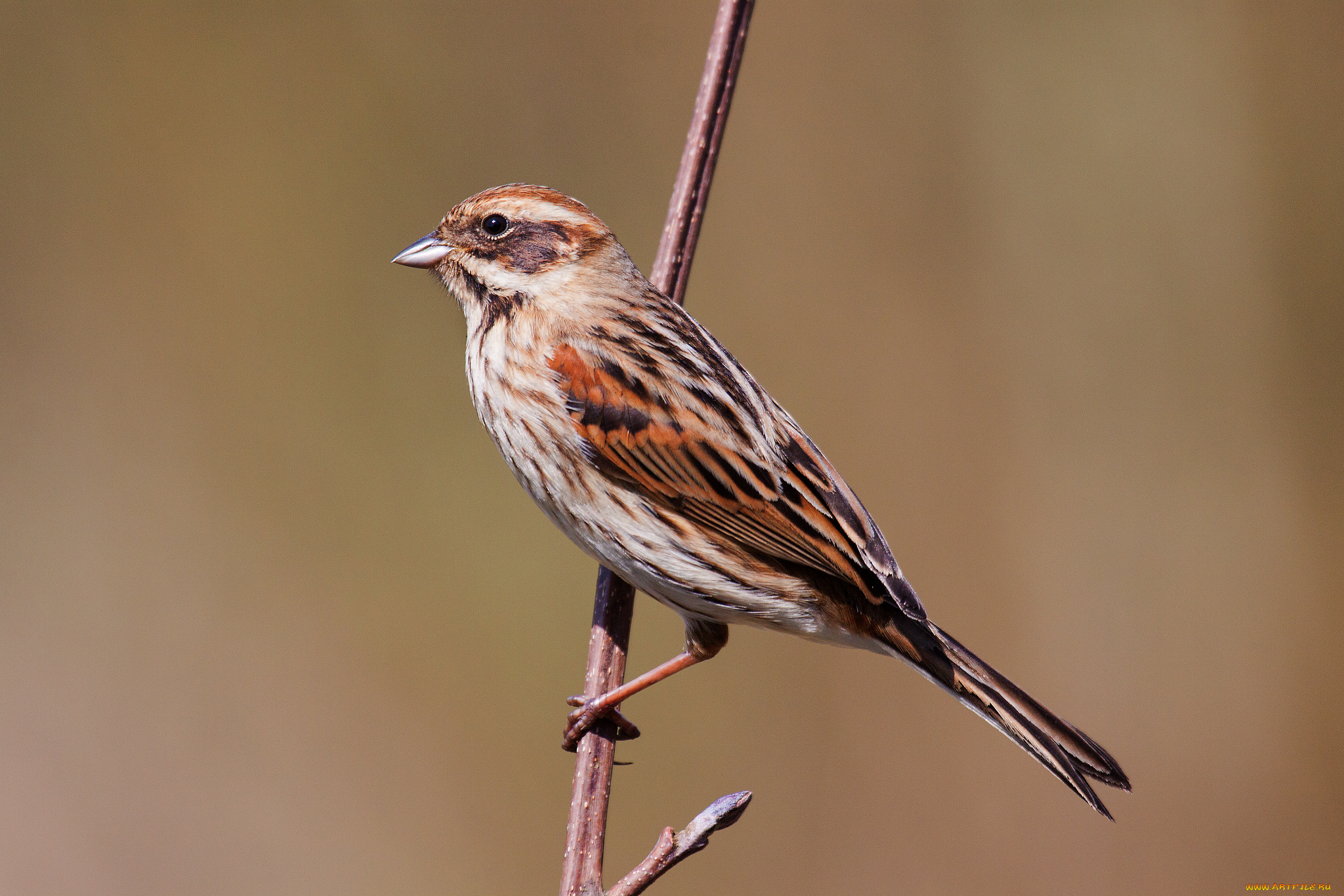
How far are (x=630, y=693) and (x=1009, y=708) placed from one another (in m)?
1.02

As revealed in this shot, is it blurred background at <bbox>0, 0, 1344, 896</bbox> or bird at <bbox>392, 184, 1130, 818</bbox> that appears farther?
blurred background at <bbox>0, 0, 1344, 896</bbox>

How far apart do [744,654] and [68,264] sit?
3920 millimetres

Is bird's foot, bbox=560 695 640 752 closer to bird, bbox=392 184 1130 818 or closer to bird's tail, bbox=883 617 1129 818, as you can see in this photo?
bird, bbox=392 184 1130 818

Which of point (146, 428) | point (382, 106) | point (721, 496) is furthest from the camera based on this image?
point (382, 106)

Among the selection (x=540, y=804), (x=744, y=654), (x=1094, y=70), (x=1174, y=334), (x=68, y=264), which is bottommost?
(x=540, y=804)

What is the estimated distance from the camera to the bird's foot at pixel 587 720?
2.97m

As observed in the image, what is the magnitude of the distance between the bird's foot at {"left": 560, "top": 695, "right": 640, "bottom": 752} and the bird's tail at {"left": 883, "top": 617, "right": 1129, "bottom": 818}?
767 millimetres

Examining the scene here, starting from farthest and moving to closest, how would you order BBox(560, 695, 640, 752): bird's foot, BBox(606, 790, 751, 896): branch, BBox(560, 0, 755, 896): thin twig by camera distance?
BBox(560, 695, 640, 752): bird's foot, BBox(560, 0, 755, 896): thin twig, BBox(606, 790, 751, 896): branch

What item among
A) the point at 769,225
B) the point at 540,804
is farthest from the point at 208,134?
the point at 540,804

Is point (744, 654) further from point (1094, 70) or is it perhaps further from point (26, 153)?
point (26, 153)

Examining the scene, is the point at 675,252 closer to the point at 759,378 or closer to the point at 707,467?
the point at 707,467

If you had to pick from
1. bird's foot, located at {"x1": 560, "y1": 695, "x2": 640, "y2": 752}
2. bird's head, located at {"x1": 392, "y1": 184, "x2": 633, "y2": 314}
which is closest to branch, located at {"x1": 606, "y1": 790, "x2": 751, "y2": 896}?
bird's foot, located at {"x1": 560, "y1": 695, "x2": 640, "y2": 752}

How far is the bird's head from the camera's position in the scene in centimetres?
328

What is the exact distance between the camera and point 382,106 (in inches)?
231
